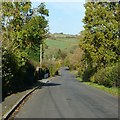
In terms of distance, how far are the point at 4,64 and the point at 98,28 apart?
76.1ft

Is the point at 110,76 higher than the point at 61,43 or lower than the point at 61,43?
lower

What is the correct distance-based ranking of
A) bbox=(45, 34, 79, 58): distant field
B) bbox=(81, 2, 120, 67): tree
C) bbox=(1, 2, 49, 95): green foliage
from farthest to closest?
bbox=(45, 34, 79, 58): distant field < bbox=(81, 2, 120, 67): tree < bbox=(1, 2, 49, 95): green foliage

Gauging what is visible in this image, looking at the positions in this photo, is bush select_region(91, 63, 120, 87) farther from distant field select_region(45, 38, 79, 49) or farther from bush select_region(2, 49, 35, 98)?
distant field select_region(45, 38, 79, 49)

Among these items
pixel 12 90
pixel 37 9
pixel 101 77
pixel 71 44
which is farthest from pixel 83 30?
pixel 71 44

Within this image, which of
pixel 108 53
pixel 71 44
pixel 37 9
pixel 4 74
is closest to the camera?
pixel 4 74

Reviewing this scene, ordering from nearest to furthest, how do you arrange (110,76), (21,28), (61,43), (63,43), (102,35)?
(21,28)
(110,76)
(102,35)
(61,43)
(63,43)

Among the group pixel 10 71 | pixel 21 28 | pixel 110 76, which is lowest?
pixel 110 76

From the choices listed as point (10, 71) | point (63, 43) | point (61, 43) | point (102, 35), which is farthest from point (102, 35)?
point (63, 43)

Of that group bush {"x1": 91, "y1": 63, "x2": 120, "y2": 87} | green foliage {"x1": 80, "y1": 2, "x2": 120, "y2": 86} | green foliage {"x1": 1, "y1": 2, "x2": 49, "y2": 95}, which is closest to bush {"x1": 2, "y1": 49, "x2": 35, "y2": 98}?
green foliage {"x1": 1, "y1": 2, "x2": 49, "y2": 95}

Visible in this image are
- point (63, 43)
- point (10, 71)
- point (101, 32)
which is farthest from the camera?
point (63, 43)

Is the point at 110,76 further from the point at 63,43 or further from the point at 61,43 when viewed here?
the point at 63,43

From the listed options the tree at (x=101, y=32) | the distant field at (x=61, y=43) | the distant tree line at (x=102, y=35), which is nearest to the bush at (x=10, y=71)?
the distant tree line at (x=102, y=35)

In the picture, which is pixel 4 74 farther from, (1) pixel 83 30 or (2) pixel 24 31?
(1) pixel 83 30

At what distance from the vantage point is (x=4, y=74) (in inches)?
910
